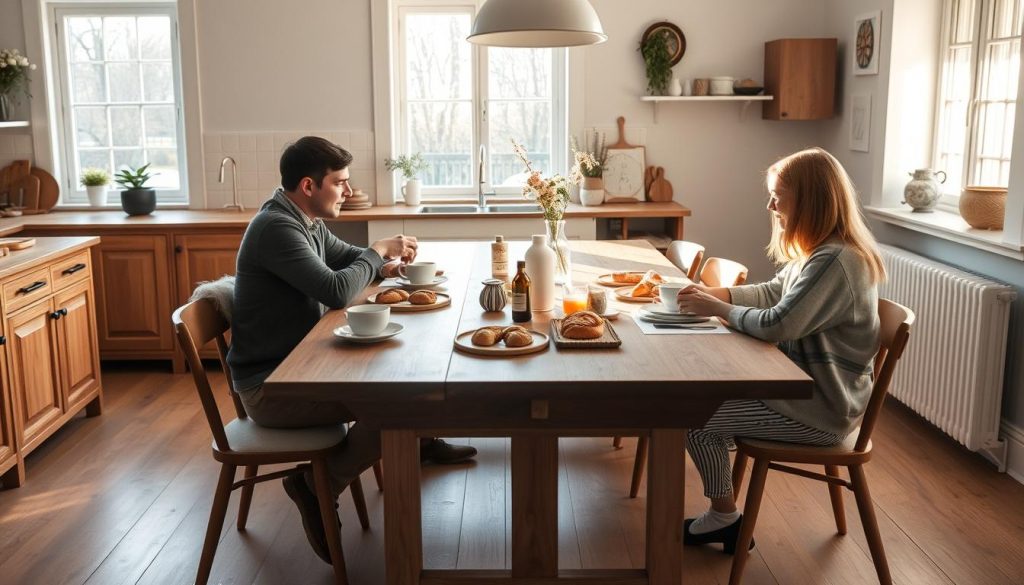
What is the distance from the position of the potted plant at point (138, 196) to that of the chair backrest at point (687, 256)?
2987 mm

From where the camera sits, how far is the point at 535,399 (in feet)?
7.18

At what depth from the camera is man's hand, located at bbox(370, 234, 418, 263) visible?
357 centimetres

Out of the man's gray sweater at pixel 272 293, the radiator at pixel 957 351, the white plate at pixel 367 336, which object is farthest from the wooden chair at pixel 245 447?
the radiator at pixel 957 351

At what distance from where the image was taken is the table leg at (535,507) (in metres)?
2.54

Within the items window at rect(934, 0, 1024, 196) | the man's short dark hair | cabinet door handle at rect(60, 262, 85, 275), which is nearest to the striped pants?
the man's short dark hair

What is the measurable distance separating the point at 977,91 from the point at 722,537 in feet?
8.27

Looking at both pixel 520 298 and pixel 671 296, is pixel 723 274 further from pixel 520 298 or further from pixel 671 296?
pixel 520 298

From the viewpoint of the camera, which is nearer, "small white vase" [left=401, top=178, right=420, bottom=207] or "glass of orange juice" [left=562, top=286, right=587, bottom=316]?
"glass of orange juice" [left=562, top=286, right=587, bottom=316]

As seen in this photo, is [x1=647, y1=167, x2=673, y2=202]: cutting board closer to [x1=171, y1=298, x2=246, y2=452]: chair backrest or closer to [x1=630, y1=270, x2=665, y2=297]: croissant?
[x1=630, y1=270, x2=665, y2=297]: croissant

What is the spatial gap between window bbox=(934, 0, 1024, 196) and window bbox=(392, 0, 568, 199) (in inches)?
82.5

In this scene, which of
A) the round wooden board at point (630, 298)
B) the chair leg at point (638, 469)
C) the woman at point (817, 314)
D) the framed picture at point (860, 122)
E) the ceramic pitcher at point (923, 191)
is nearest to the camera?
the woman at point (817, 314)

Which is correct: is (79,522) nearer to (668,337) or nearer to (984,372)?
(668,337)

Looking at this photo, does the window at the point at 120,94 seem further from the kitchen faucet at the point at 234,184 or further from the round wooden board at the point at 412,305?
the round wooden board at the point at 412,305

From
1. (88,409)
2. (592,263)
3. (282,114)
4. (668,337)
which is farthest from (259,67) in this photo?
(668,337)
